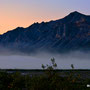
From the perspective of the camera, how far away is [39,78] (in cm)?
1859

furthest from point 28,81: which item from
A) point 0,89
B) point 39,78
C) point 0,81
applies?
point 0,81

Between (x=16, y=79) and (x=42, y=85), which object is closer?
(x=42, y=85)

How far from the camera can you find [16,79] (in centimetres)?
2034

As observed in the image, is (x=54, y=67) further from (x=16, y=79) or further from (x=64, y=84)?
(x=16, y=79)

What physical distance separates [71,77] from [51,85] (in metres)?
1.69

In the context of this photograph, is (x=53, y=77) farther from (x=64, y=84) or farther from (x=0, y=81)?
(x=0, y=81)

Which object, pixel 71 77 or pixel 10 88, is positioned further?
pixel 10 88

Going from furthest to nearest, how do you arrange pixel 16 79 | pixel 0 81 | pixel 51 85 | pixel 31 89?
pixel 0 81 → pixel 16 79 → pixel 51 85 → pixel 31 89

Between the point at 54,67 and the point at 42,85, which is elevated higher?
the point at 54,67

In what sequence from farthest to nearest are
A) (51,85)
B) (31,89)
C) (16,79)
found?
(16,79) < (51,85) < (31,89)

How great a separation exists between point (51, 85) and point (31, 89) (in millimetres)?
1863

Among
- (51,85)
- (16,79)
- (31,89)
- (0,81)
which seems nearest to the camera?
(31,89)

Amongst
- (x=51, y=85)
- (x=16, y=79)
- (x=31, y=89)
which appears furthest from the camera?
(x=16, y=79)

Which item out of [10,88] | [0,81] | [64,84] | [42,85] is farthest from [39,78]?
[0,81]
